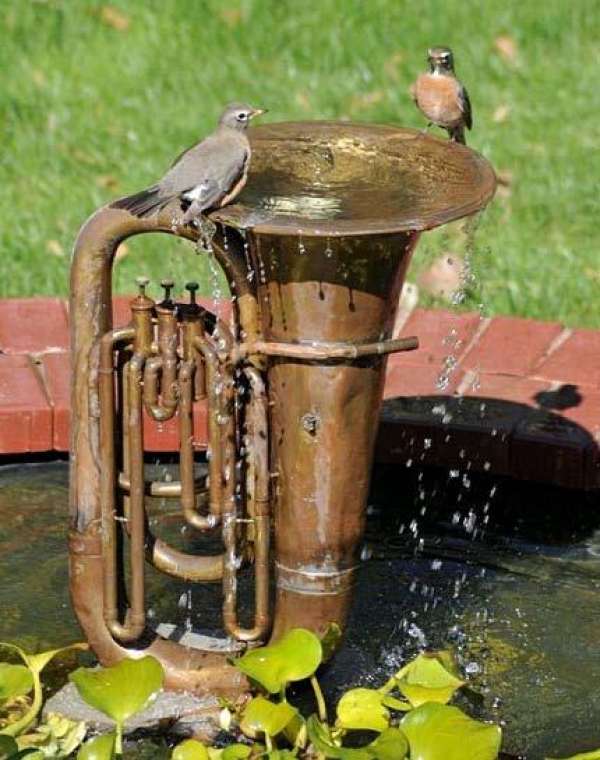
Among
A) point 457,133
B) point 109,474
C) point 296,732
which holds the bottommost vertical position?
point 296,732

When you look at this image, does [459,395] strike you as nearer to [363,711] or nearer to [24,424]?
[24,424]

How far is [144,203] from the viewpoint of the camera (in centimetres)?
294

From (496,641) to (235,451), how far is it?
0.87m

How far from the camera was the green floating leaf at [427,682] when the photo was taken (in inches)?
115

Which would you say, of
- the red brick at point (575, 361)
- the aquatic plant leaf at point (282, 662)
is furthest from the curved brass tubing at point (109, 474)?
the red brick at point (575, 361)

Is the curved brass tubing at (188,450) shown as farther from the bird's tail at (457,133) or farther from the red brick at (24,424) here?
Answer: the red brick at (24,424)

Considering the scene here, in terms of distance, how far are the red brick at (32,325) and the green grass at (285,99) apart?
29cm

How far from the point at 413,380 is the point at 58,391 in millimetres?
872

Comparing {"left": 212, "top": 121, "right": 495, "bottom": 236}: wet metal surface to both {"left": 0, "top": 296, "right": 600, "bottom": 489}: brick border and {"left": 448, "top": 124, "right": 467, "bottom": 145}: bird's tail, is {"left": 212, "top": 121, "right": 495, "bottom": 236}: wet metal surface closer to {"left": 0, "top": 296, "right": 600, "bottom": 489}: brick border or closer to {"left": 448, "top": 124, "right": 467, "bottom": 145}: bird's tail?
{"left": 448, "top": 124, "right": 467, "bottom": 145}: bird's tail

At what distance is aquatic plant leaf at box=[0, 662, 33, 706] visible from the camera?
2.96m

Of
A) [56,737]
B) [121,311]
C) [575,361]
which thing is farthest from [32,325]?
[56,737]

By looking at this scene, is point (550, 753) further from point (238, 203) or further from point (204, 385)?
point (238, 203)

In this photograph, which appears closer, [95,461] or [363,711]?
[363,711]

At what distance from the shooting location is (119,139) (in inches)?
233
